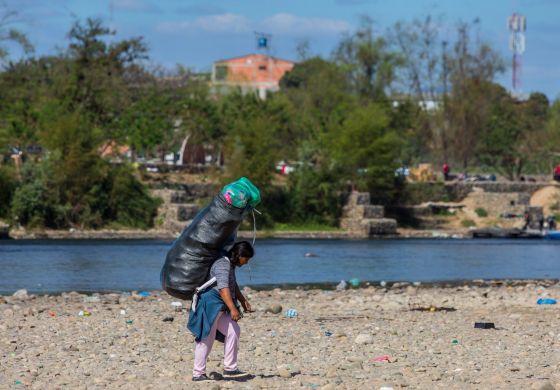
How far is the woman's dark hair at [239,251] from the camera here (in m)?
11.7

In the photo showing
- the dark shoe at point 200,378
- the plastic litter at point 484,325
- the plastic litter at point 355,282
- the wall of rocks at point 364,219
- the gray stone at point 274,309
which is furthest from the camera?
the wall of rocks at point 364,219

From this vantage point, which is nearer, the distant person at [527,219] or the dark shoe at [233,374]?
the dark shoe at [233,374]

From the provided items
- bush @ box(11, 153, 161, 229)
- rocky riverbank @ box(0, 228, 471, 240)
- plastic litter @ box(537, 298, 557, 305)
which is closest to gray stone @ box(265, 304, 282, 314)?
plastic litter @ box(537, 298, 557, 305)

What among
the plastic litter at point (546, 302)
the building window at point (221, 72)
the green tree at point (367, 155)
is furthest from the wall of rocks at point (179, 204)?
the building window at point (221, 72)

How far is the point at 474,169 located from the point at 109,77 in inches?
1051

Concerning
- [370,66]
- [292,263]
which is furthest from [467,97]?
[292,263]

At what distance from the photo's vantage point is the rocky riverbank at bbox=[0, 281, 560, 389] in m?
12.5

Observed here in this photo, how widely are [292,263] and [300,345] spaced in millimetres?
22939

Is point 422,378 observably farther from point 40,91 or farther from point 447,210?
point 40,91

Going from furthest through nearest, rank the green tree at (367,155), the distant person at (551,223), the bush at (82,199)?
1. the distant person at (551,223)
2. the green tree at (367,155)
3. the bush at (82,199)

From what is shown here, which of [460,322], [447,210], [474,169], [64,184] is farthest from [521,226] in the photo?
[460,322]

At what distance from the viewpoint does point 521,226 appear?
213 feet

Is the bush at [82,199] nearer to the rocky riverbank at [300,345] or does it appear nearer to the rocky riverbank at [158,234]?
the rocky riverbank at [158,234]

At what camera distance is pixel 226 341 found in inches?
473
